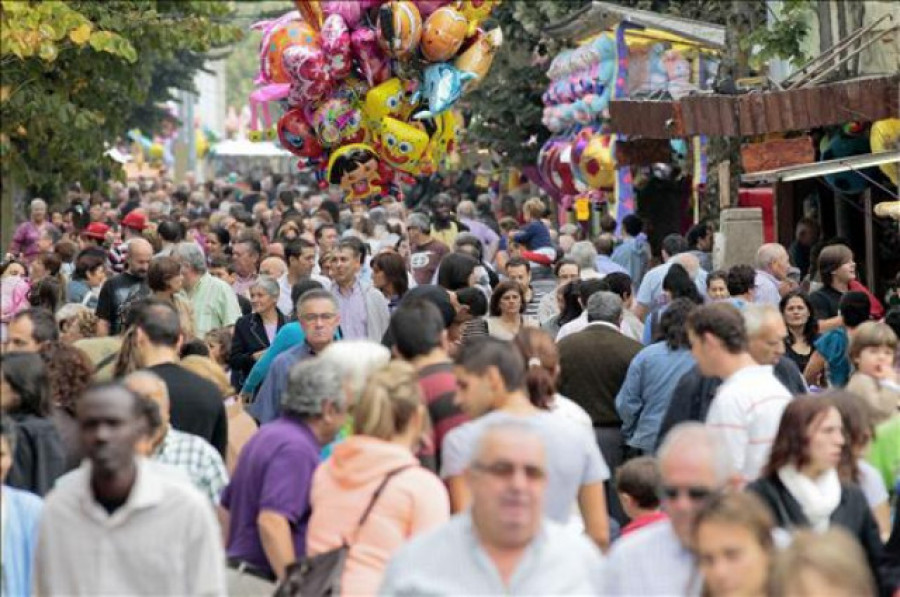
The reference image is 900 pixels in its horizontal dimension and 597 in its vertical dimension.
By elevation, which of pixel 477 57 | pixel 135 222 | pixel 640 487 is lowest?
pixel 640 487

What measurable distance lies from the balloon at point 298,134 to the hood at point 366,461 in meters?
11.7

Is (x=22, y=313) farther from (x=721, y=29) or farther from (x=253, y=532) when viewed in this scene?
(x=721, y=29)

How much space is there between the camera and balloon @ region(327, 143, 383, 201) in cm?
1888

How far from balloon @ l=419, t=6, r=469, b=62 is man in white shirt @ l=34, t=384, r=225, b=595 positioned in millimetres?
12033

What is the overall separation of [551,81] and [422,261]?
1526 centimetres

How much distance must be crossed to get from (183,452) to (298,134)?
1089 cm

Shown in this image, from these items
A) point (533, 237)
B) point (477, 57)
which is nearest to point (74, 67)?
point (477, 57)

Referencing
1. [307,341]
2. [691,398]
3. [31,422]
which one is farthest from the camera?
[307,341]

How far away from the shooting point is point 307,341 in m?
11.0

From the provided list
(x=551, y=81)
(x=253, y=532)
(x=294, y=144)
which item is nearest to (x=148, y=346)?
(x=253, y=532)

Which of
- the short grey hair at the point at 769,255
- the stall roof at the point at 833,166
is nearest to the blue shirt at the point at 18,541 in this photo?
the short grey hair at the point at 769,255

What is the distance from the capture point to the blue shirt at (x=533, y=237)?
20156mm

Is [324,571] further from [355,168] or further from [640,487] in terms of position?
[355,168]

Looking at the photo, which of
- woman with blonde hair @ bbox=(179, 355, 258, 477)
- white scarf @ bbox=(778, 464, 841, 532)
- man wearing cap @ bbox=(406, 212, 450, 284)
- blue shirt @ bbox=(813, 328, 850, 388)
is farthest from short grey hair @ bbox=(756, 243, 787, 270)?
white scarf @ bbox=(778, 464, 841, 532)
